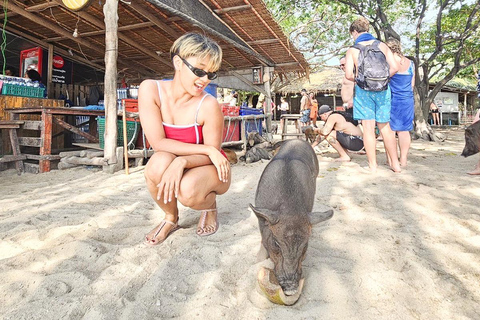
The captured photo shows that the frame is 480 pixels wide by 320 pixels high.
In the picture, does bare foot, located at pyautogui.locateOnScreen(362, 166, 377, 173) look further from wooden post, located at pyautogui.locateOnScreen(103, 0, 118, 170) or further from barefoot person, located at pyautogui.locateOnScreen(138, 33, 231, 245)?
wooden post, located at pyautogui.locateOnScreen(103, 0, 118, 170)

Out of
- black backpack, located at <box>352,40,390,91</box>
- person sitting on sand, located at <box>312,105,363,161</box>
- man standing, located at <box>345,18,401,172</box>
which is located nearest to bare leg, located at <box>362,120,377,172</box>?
man standing, located at <box>345,18,401,172</box>

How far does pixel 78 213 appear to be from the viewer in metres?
2.80

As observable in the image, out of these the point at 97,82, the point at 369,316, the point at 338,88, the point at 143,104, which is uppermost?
the point at 338,88

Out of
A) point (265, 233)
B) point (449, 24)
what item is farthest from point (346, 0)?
point (265, 233)

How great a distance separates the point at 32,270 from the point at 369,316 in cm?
193

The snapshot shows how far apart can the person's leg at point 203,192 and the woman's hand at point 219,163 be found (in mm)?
110

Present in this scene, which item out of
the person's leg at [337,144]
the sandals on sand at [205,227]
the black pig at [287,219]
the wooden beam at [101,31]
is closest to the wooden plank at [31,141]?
the wooden beam at [101,31]

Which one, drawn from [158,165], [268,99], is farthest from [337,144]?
[268,99]

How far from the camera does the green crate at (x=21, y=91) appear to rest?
6160 mm

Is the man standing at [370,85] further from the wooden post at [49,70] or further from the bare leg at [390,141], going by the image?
the wooden post at [49,70]

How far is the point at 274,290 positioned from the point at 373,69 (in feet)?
11.4

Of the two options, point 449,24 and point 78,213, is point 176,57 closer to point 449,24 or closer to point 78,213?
point 78,213

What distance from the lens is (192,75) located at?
2150mm

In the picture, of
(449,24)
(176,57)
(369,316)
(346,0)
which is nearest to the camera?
(369,316)
